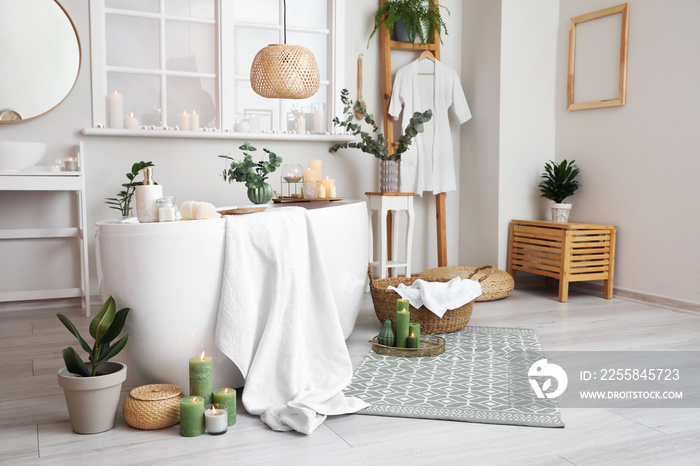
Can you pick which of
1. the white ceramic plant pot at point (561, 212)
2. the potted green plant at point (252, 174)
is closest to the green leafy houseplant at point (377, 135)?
the white ceramic plant pot at point (561, 212)

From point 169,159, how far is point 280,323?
217 cm

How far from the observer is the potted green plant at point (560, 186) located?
170 inches

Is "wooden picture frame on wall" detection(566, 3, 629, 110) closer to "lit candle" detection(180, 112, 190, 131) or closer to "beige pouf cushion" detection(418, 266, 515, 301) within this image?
"beige pouf cushion" detection(418, 266, 515, 301)

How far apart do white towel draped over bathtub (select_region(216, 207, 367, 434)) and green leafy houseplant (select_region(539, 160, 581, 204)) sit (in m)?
2.59

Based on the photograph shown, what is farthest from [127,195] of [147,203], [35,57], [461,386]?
[461,386]

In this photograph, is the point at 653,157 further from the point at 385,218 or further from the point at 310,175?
the point at 310,175

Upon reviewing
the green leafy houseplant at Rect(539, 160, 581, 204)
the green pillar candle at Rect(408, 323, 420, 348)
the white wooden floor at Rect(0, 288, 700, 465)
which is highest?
the green leafy houseplant at Rect(539, 160, 581, 204)

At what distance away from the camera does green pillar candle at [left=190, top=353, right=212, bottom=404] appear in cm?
199

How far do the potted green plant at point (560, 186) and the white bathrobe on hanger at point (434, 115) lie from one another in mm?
664

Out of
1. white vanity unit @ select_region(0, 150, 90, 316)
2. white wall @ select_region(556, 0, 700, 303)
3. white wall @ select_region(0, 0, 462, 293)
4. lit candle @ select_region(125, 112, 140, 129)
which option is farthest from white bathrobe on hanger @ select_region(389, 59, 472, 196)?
white vanity unit @ select_region(0, 150, 90, 316)

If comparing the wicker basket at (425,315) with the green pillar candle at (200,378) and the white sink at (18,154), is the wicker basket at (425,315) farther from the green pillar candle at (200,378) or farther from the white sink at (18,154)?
the white sink at (18,154)

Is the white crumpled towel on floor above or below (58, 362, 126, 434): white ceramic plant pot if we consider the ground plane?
above

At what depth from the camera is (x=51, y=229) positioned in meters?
3.72

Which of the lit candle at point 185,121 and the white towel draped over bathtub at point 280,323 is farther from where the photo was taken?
the lit candle at point 185,121
